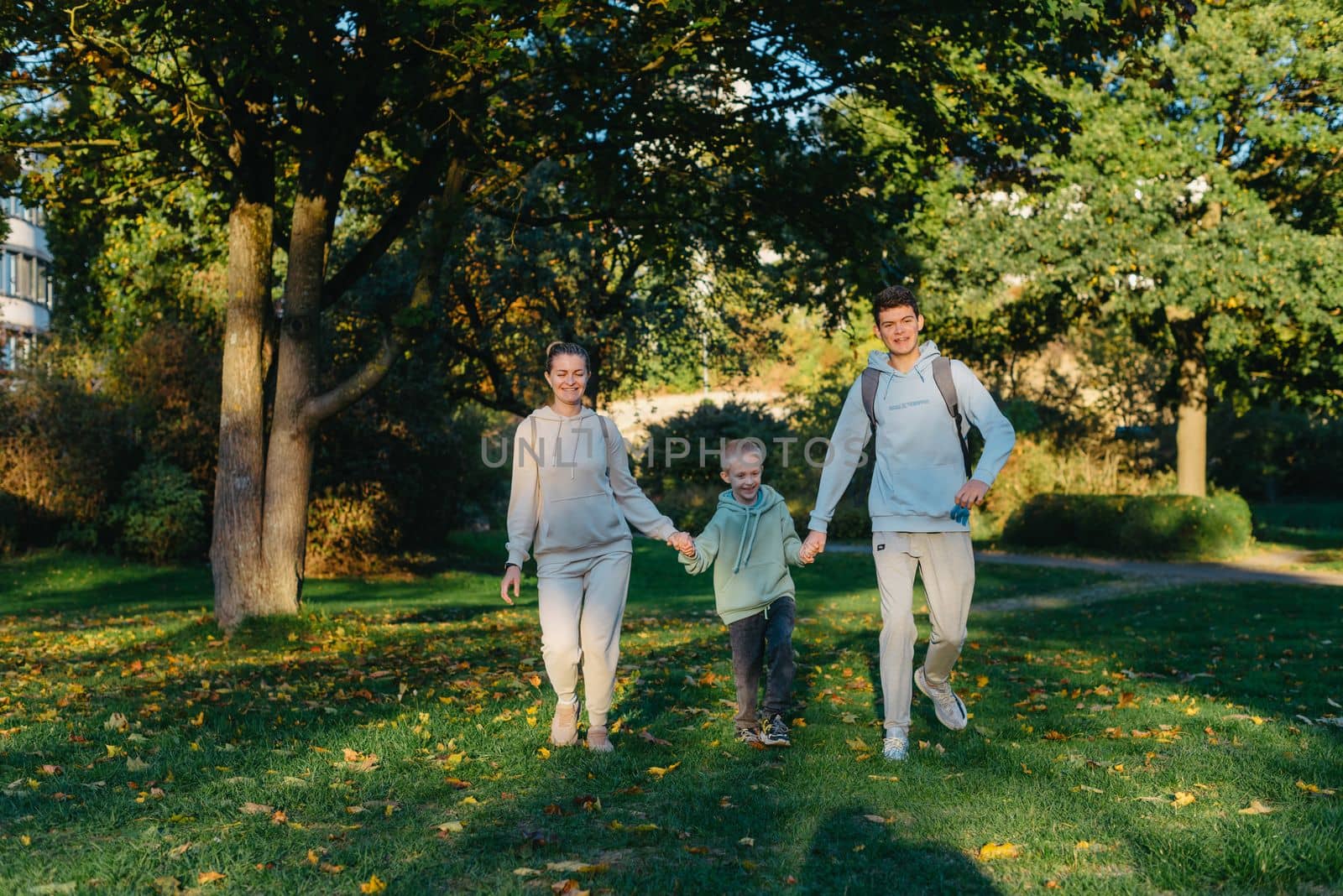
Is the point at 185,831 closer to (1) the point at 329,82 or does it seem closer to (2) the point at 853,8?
(1) the point at 329,82

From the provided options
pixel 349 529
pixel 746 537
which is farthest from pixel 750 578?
pixel 349 529

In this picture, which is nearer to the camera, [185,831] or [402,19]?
[185,831]

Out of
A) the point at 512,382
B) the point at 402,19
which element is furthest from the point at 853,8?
the point at 512,382

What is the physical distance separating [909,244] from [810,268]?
7358mm

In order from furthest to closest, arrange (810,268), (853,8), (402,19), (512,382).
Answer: (512,382) < (810,268) < (853,8) < (402,19)

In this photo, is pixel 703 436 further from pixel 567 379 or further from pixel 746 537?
pixel 567 379

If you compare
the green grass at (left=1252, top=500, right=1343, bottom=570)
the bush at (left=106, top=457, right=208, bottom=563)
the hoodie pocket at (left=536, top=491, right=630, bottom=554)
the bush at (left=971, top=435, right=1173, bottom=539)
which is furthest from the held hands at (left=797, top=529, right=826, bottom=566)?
the bush at (left=971, top=435, right=1173, bottom=539)

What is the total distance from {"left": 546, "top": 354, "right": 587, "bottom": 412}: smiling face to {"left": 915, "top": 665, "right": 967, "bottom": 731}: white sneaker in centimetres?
236

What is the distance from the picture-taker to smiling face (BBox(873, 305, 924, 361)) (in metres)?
5.92

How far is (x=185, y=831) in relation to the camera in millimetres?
4527

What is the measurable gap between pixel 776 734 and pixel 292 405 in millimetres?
7020

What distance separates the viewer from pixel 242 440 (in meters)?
11.5

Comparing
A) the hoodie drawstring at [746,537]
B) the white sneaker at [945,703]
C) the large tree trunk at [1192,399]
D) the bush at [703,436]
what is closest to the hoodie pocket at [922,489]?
the hoodie drawstring at [746,537]

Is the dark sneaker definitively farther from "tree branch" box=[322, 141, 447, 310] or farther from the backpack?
"tree branch" box=[322, 141, 447, 310]
